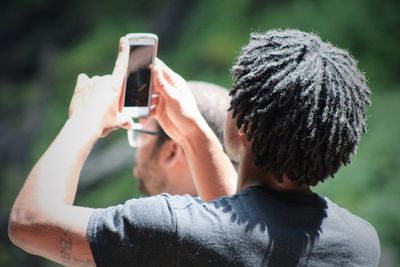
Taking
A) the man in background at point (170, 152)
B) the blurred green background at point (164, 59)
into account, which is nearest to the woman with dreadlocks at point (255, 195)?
the man in background at point (170, 152)

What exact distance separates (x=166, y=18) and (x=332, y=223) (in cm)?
419

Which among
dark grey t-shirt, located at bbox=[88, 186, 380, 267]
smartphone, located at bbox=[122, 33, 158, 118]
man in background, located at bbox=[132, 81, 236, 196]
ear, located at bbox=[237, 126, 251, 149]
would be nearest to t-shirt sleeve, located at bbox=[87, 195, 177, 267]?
dark grey t-shirt, located at bbox=[88, 186, 380, 267]

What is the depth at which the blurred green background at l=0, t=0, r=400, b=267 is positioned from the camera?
4.26 meters

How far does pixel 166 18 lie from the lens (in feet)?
17.3

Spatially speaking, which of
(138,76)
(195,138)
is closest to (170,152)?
(195,138)

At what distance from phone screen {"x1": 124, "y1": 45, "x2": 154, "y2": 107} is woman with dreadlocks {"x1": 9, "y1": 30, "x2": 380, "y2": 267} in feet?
0.42

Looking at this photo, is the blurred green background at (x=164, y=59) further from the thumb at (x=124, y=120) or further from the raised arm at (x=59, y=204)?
the raised arm at (x=59, y=204)

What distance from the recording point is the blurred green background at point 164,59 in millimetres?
4262

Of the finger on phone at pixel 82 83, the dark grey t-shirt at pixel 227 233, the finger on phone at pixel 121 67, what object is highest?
the finger on phone at pixel 121 67

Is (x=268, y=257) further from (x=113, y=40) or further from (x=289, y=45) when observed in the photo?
(x=113, y=40)

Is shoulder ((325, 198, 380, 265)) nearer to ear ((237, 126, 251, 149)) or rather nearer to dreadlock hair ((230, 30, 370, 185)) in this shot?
dreadlock hair ((230, 30, 370, 185))

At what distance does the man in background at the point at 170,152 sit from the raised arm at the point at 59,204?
0.74 metres

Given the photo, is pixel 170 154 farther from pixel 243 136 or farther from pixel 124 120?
pixel 243 136

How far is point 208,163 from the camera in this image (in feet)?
5.23
